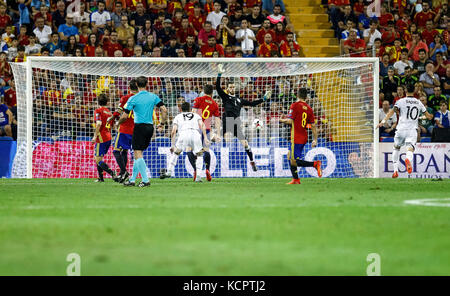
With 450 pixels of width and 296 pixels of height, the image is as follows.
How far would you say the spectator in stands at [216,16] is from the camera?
79.8ft

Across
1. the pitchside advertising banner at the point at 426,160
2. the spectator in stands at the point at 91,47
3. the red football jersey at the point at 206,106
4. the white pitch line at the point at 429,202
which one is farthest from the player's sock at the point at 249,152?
the white pitch line at the point at 429,202

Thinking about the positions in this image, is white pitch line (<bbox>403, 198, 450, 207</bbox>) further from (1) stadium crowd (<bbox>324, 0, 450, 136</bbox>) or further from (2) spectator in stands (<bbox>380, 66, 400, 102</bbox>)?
(2) spectator in stands (<bbox>380, 66, 400, 102</bbox>)

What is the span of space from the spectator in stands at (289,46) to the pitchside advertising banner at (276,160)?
12.4 ft

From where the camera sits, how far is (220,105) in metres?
21.5

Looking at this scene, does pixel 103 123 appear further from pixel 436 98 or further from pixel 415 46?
pixel 415 46

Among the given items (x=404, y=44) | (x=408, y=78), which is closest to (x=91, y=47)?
(x=408, y=78)

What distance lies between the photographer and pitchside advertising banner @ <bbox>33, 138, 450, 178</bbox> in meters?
20.1

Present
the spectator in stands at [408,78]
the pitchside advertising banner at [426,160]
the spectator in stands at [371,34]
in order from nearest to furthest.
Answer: the pitchside advertising banner at [426,160], the spectator in stands at [408,78], the spectator in stands at [371,34]

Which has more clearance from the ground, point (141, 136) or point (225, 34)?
point (225, 34)

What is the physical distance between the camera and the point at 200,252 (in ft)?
20.1

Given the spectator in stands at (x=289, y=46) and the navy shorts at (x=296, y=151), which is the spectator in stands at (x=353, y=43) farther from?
the navy shorts at (x=296, y=151)

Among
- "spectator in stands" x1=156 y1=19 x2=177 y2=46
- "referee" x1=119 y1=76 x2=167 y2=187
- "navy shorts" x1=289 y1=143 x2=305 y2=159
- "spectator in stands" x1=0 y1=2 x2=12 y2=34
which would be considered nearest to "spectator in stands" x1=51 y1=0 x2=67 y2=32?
"spectator in stands" x1=0 y1=2 x2=12 y2=34

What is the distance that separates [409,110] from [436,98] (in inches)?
175

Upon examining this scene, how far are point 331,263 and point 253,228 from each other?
2.03m
